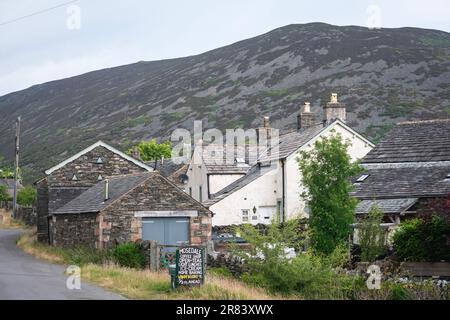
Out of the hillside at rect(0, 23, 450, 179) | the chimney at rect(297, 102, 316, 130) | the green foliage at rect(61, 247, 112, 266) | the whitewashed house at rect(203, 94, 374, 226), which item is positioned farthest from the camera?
the hillside at rect(0, 23, 450, 179)

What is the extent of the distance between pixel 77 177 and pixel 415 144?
19.3m

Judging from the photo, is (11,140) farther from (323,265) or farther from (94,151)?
(323,265)

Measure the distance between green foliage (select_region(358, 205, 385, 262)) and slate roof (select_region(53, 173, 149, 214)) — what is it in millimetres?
11097

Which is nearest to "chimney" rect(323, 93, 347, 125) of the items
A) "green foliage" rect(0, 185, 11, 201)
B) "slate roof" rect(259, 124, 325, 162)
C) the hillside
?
"slate roof" rect(259, 124, 325, 162)

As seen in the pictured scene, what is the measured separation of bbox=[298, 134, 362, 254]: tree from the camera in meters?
31.2

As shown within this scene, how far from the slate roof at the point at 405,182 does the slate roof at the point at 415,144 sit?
0.61 meters

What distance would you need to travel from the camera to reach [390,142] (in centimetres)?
4147

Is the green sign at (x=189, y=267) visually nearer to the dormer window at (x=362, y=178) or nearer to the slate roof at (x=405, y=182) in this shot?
the slate roof at (x=405, y=182)

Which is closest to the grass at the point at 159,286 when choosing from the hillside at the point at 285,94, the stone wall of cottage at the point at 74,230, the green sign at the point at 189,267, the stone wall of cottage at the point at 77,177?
the green sign at the point at 189,267

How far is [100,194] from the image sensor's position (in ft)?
131

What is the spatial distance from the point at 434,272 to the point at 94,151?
24530 millimetres

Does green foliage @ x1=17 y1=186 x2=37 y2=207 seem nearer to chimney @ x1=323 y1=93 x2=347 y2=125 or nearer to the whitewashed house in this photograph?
the whitewashed house
